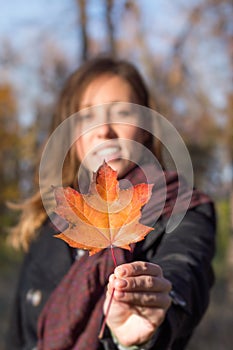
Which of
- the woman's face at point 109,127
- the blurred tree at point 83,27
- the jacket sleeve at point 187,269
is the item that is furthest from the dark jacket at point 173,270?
the blurred tree at point 83,27

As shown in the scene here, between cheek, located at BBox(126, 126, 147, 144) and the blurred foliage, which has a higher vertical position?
cheek, located at BBox(126, 126, 147, 144)

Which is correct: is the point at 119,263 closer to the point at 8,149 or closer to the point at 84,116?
the point at 84,116

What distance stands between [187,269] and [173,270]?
41mm

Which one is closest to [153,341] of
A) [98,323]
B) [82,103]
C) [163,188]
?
[98,323]

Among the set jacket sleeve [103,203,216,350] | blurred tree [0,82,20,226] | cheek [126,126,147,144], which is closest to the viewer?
jacket sleeve [103,203,216,350]

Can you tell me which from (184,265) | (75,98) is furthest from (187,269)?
(75,98)

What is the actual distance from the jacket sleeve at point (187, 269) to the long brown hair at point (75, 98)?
325 millimetres

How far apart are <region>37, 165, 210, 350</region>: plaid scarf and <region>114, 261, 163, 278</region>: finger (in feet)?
0.84

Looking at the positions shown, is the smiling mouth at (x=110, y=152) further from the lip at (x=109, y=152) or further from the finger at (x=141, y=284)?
the finger at (x=141, y=284)

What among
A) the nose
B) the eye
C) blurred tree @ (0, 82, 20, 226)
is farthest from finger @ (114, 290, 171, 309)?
blurred tree @ (0, 82, 20, 226)

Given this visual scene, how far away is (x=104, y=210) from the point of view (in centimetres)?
75

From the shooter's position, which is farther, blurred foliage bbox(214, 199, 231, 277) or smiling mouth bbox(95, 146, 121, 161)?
blurred foliage bbox(214, 199, 231, 277)

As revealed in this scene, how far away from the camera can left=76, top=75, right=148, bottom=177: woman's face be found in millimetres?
1074

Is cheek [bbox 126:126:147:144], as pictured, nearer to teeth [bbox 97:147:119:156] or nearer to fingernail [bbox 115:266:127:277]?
teeth [bbox 97:147:119:156]
